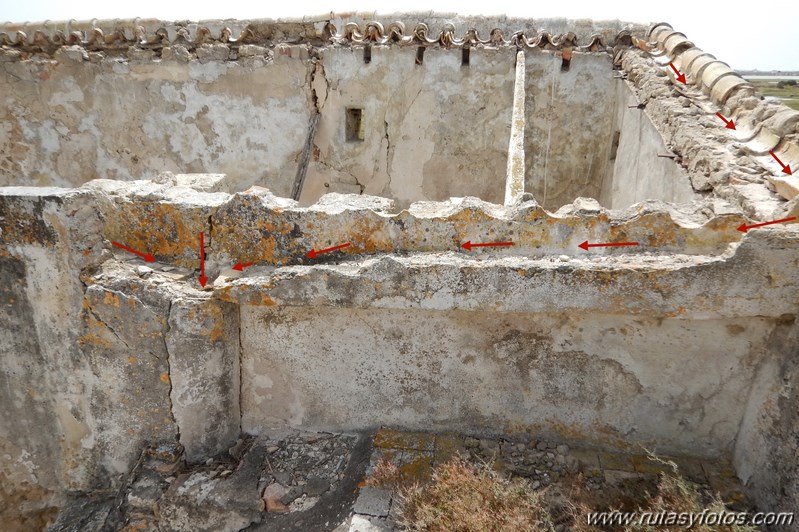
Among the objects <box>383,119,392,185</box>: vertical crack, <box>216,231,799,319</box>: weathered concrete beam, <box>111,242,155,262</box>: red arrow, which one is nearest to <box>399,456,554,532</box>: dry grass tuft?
<box>216,231,799,319</box>: weathered concrete beam

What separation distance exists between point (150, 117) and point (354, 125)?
2.68 metres

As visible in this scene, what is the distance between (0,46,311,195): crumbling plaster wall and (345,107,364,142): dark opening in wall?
555 millimetres

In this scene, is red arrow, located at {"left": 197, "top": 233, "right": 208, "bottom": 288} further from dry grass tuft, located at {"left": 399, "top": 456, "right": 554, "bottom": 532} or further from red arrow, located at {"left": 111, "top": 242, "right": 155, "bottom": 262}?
dry grass tuft, located at {"left": 399, "top": 456, "right": 554, "bottom": 532}

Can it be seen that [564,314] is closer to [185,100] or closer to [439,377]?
[439,377]

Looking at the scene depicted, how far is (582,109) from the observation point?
6402 millimetres

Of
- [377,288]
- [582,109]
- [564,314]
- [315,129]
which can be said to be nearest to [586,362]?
[564,314]

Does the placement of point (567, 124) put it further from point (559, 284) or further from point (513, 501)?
point (513, 501)

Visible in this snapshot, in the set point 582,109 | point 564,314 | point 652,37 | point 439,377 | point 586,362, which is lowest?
point 439,377

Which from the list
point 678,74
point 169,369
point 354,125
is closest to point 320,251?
point 169,369

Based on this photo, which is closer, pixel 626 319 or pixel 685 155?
pixel 626 319

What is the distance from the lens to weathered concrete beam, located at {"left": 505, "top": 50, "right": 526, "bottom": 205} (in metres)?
4.09

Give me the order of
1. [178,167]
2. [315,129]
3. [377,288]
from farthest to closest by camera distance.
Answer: [178,167], [315,129], [377,288]

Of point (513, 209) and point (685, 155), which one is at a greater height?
point (685, 155)

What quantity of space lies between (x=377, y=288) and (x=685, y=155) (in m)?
2.45
